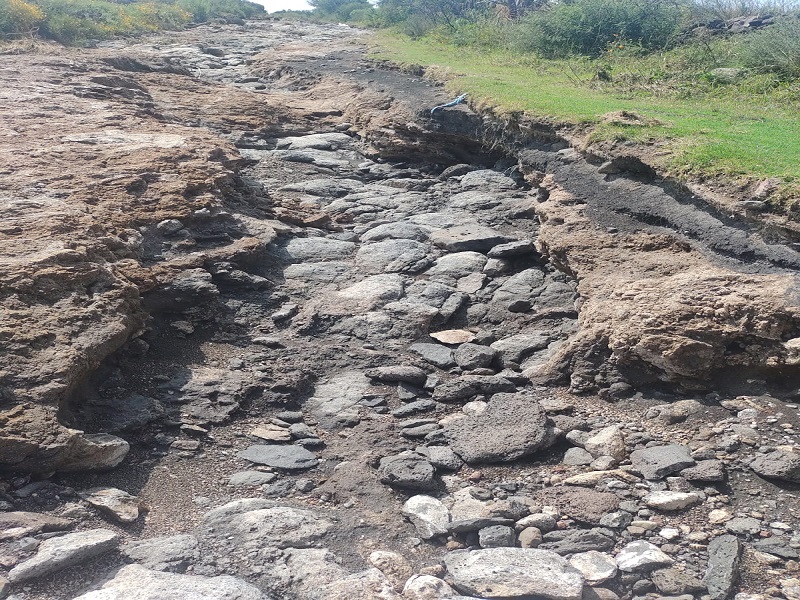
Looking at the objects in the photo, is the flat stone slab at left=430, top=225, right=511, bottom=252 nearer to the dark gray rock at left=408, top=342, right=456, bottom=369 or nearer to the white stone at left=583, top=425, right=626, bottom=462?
the dark gray rock at left=408, top=342, right=456, bottom=369

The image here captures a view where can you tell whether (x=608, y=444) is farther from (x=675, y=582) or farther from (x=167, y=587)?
(x=167, y=587)

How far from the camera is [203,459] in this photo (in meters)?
3.92

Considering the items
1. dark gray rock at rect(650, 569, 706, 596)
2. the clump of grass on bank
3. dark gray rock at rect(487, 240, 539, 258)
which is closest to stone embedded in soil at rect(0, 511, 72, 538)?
dark gray rock at rect(650, 569, 706, 596)

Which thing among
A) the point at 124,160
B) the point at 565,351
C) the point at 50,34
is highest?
the point at 50,34

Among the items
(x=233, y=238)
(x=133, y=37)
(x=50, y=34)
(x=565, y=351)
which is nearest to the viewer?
(x=565, y=351)

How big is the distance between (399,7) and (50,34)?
15546 mm

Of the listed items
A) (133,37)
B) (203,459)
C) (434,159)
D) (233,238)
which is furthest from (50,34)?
(203,459)

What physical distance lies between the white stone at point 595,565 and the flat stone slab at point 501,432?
81 centimetres

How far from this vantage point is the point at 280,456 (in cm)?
396

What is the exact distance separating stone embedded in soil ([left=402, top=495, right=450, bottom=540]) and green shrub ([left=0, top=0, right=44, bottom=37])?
16.2 metres

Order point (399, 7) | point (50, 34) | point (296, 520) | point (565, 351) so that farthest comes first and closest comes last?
point (399, 7), point (50, 34), point (565, 351), point (296, 520)

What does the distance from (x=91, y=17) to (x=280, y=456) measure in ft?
71.7

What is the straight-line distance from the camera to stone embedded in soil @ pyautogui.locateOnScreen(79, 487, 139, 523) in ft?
10.7

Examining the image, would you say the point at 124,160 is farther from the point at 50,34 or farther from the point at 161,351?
the point at 50,34
